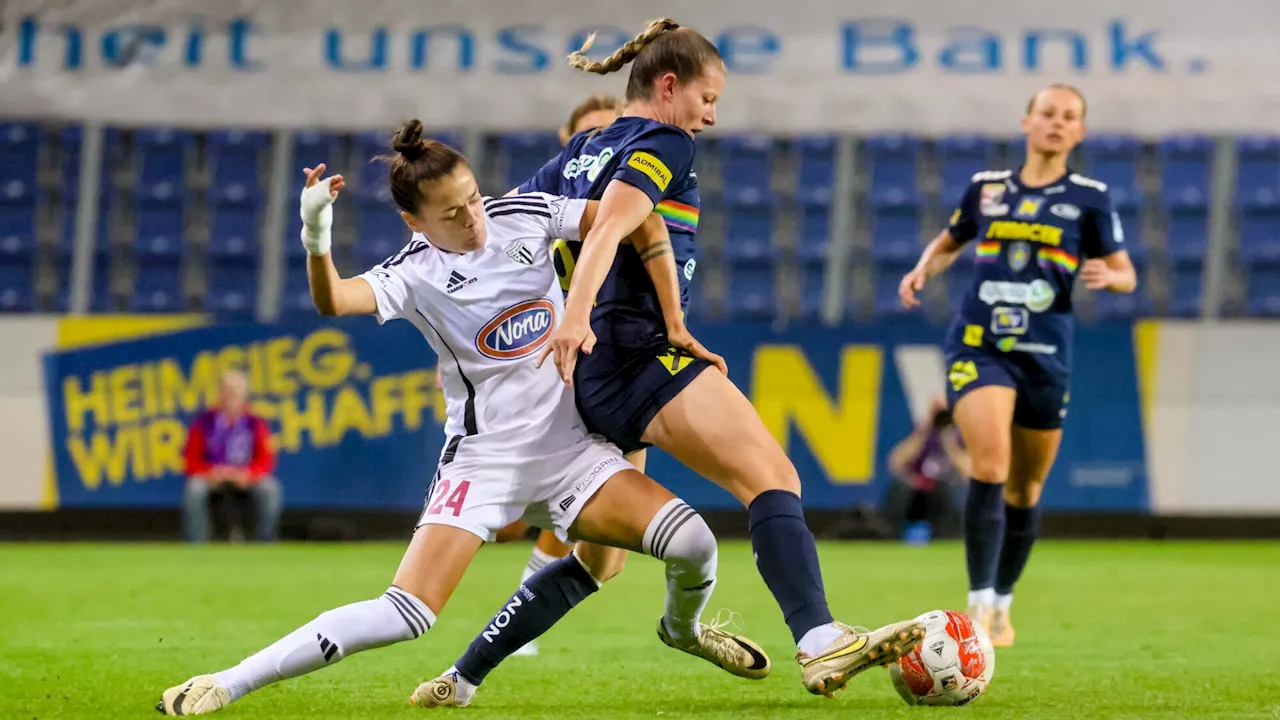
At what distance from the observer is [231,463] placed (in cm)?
1409

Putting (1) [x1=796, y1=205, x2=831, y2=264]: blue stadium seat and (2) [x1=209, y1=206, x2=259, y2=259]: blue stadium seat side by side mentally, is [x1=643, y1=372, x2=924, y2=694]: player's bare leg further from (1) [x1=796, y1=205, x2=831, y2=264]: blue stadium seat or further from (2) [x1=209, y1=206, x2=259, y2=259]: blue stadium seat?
(2) [x1=209, y1=206, x2=259, y2=259]: blue stadium seat

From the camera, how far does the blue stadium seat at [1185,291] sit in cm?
1551

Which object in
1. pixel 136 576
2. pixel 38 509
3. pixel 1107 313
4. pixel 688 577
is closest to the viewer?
pixel 688 577

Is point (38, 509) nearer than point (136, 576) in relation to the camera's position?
No

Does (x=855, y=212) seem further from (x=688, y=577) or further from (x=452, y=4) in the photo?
(x=688, y=577)

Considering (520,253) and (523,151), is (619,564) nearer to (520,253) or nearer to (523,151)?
(520,253)

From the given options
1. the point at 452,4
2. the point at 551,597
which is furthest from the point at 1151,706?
the point at 452,4

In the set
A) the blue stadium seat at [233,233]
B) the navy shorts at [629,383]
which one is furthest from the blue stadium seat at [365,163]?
the navy shorts at [629,383]

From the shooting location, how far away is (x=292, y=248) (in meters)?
15.9

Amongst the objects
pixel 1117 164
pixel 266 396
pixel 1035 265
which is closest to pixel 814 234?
pixel 1117 164

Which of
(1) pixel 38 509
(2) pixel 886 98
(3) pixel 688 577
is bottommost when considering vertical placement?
(1) pixel 38 509

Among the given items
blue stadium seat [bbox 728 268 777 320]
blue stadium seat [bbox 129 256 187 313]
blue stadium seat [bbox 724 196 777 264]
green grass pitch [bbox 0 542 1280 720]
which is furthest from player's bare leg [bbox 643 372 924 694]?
blue stadium seat [bbox 129 256 187 313]

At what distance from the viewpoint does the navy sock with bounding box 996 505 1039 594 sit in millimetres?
7027

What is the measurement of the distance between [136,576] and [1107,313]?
9.05 meters
